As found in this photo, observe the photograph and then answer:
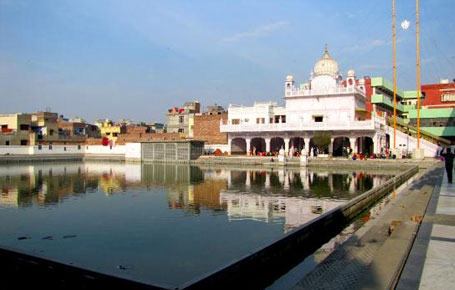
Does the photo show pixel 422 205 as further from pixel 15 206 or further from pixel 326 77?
pixel 326 77

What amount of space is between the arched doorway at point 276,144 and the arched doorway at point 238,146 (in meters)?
3.75

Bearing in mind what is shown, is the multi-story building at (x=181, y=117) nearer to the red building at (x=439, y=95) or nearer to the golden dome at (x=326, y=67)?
the golden dome at (x=326, y=67)

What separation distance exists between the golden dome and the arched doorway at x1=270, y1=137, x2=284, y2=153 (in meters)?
9.62

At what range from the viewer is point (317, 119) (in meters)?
47.7

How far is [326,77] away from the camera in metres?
47.2

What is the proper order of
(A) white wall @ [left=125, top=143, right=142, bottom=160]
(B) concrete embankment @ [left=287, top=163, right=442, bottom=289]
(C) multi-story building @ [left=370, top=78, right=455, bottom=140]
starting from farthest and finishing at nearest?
(A) white wall @ [left=125, top=143, right=142, bottom=160]
(C) multi-story building @ [left=370, top=78, right=455, bottom=140]
(B) concrete embankment @ [left=287, top=163, right=442, bottom=289]

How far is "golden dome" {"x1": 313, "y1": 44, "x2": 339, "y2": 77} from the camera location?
47.5 m

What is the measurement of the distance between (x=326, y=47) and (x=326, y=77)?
4.34 metres

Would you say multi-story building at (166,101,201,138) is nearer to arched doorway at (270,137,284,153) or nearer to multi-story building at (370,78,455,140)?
arched doorway at (270,137,284,153)

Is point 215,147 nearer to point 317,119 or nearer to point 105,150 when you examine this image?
point 317,119

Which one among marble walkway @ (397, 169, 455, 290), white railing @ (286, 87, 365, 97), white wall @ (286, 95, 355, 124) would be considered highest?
white railing @ (286, 87, 365, 97)

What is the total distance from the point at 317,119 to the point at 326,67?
6092 mm

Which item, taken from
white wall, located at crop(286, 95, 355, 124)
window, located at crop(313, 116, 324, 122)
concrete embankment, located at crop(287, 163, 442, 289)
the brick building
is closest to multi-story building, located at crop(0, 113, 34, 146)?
the brick building

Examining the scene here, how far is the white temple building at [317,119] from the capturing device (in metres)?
43.7
